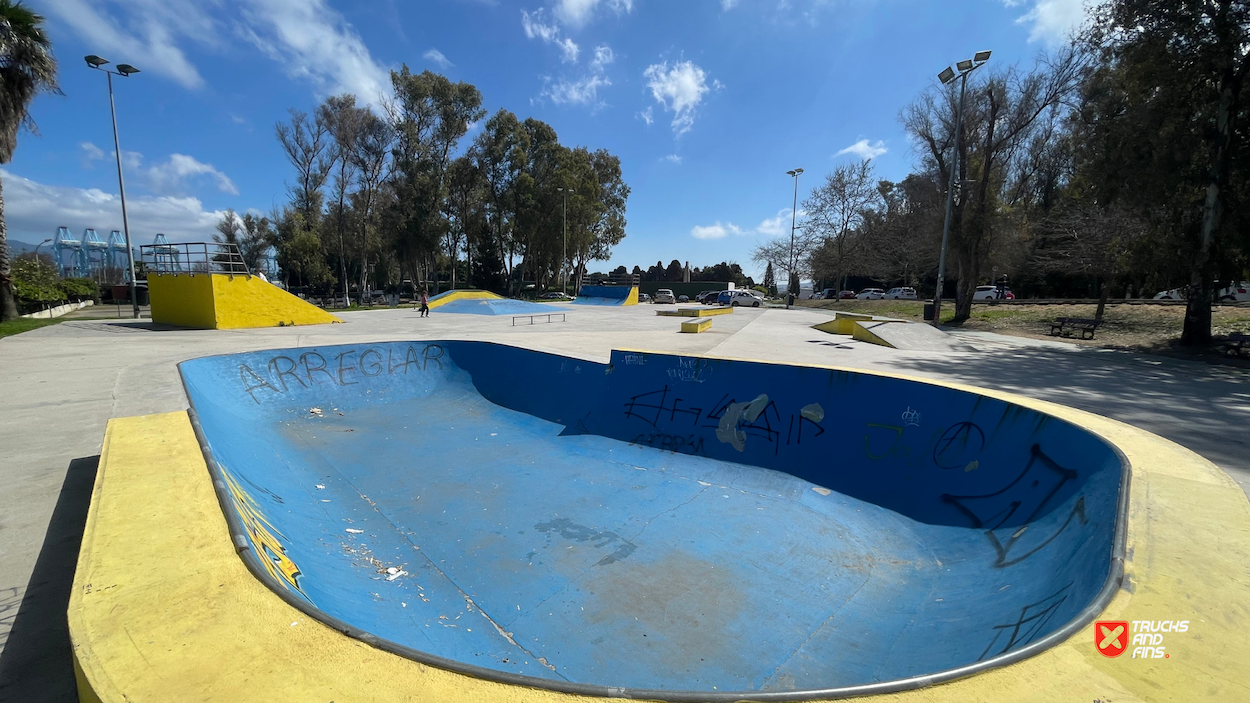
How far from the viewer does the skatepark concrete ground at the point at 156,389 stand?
116 inches

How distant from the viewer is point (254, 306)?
16906 mm

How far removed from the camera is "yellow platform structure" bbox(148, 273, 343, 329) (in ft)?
52.0

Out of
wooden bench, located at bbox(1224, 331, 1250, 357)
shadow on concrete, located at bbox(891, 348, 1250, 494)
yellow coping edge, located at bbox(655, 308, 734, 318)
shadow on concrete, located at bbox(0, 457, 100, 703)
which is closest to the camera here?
shadow on concrete, located at bbox(0, 457, 100, 703)

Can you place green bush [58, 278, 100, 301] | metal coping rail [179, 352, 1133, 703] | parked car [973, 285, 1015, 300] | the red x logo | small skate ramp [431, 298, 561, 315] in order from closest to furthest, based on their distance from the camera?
1. metal coping rail [179, 352, 1133, 703]
2. the red x logo
3. small skate ramp [431, 298, 561, 315]
4. green bush [58, 278, 100, 301]
5. parked car [973, 285, 1015, 300]

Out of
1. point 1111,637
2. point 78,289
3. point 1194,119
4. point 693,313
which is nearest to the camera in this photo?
point 1111,637

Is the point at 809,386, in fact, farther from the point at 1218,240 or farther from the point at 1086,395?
the point at 1218,240

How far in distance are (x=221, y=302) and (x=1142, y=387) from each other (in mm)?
24071

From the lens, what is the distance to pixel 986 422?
19.1ft

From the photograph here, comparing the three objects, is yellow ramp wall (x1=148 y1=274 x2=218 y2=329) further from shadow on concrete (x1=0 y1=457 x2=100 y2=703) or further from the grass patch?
shadow on concrete (x1=0 y1=457 x2=100 y2=703)

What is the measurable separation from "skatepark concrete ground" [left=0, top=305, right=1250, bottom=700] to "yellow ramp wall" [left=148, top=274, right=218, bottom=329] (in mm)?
863

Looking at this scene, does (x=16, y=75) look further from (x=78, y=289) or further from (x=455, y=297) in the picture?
(x=78, y=289)

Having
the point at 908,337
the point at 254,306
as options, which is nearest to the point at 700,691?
the point at 908,337

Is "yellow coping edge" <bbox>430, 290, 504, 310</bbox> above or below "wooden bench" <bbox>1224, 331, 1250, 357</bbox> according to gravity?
above

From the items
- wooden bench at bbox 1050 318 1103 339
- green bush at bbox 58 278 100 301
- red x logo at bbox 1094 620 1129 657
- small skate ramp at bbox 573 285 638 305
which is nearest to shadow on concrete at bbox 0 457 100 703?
red x logo at bbox 1094 620 1129 657
